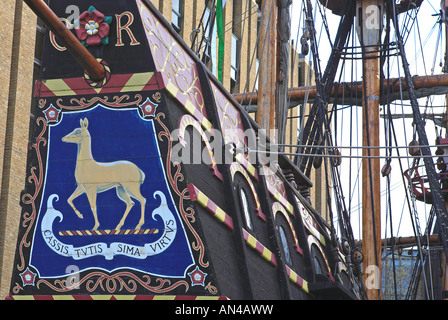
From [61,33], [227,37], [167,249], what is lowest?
[167,249]

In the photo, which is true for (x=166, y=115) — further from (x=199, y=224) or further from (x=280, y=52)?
(x=280, y=52)

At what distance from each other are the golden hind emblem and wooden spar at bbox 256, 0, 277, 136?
19.3 ft

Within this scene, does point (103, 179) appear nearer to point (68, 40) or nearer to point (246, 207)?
point (68, 40)

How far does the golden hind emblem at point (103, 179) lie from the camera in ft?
24.1

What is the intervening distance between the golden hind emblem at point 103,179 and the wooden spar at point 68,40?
556 millimetres

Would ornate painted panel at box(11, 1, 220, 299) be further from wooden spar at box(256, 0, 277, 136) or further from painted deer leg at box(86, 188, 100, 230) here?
wooden spar at box(256, 0, 277, 136)

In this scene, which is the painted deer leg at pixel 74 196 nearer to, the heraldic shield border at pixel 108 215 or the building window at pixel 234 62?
the heraldic shield border at pixel 108 215

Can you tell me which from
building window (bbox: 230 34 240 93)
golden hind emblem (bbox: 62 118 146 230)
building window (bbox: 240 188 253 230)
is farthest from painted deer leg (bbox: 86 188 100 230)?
building window (bbox: 230 34 240 93)

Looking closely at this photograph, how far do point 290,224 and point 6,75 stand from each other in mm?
9457

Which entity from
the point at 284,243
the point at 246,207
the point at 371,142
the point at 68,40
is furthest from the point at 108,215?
the point at 371,142

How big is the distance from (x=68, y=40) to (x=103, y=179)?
1.22 metres

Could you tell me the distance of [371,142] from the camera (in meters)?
17.8

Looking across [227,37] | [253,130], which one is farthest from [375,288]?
[227,37]
